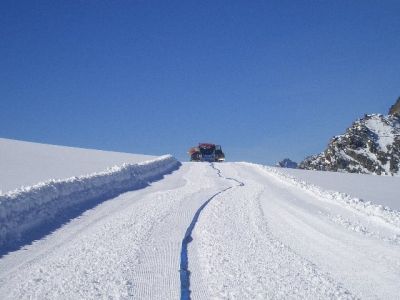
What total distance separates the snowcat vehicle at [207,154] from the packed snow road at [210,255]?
36791mm

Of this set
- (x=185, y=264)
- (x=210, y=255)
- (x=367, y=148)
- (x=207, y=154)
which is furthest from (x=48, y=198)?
(x=367, y=148)

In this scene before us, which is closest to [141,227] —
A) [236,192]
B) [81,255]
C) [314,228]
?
[81,255]

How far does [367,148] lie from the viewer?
5246 inches

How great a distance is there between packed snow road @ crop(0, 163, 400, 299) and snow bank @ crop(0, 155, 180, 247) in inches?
24.8

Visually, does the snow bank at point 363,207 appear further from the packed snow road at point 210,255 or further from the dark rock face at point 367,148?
the dark rock face at point 367,148

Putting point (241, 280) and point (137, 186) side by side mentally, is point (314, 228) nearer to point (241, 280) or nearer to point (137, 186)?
point (241, 280)

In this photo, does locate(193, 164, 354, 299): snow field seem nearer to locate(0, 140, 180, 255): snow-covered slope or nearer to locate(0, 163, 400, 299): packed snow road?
→ locate(0, 163, 400, 299): packed snow road

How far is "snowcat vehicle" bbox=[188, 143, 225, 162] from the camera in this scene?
51000 millimetres

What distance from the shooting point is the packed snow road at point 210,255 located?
633 centimetres

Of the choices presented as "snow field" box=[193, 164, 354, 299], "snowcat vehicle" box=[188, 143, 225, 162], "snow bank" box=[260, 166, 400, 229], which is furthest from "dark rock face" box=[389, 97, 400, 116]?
"snow field" box=[193, 164, 354, 299]

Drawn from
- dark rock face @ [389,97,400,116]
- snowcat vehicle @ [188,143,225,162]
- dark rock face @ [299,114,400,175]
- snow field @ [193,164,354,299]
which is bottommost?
snow field @ [193,164,354,299]

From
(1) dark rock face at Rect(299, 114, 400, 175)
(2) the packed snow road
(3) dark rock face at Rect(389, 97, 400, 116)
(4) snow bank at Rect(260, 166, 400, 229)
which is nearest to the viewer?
(2) the packed snow road

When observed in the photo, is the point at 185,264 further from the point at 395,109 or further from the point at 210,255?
the point at 395,109

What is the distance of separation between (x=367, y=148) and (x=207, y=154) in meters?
92.9
